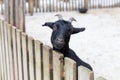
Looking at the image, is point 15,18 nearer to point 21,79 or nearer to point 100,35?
point 21,79

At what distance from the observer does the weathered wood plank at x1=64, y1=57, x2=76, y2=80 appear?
6.01 feet

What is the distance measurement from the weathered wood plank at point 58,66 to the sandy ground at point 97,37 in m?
3.81

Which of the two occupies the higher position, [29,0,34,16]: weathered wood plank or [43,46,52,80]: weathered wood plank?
[43,46,52,80]: weathered wood plank

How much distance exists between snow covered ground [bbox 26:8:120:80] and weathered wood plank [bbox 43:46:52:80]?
358cm

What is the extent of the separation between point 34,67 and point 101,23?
11.1 meters

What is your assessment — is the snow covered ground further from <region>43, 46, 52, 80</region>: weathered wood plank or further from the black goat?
<region>43, 46, 52, 80</region>: weathered wood plank

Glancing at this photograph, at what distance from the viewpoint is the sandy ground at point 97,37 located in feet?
22.0

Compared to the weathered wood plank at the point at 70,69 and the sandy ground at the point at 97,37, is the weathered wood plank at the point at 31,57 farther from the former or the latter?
the sandy ground at the point at 97,37

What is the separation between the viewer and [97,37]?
10172 mm

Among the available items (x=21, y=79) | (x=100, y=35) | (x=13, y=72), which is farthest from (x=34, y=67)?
(x=100, y=35)

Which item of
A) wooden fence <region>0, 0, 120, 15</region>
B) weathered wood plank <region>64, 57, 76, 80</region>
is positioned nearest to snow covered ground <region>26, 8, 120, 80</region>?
wooden fence <region>0, 0, 120, 15</region>

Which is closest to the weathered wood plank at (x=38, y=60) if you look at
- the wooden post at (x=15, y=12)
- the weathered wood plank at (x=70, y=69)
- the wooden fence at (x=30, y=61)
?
the wooden fence at (x=30, y=61)

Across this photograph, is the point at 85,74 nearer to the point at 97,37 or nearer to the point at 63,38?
the point at 63,38

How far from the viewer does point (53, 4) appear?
16.1 m
